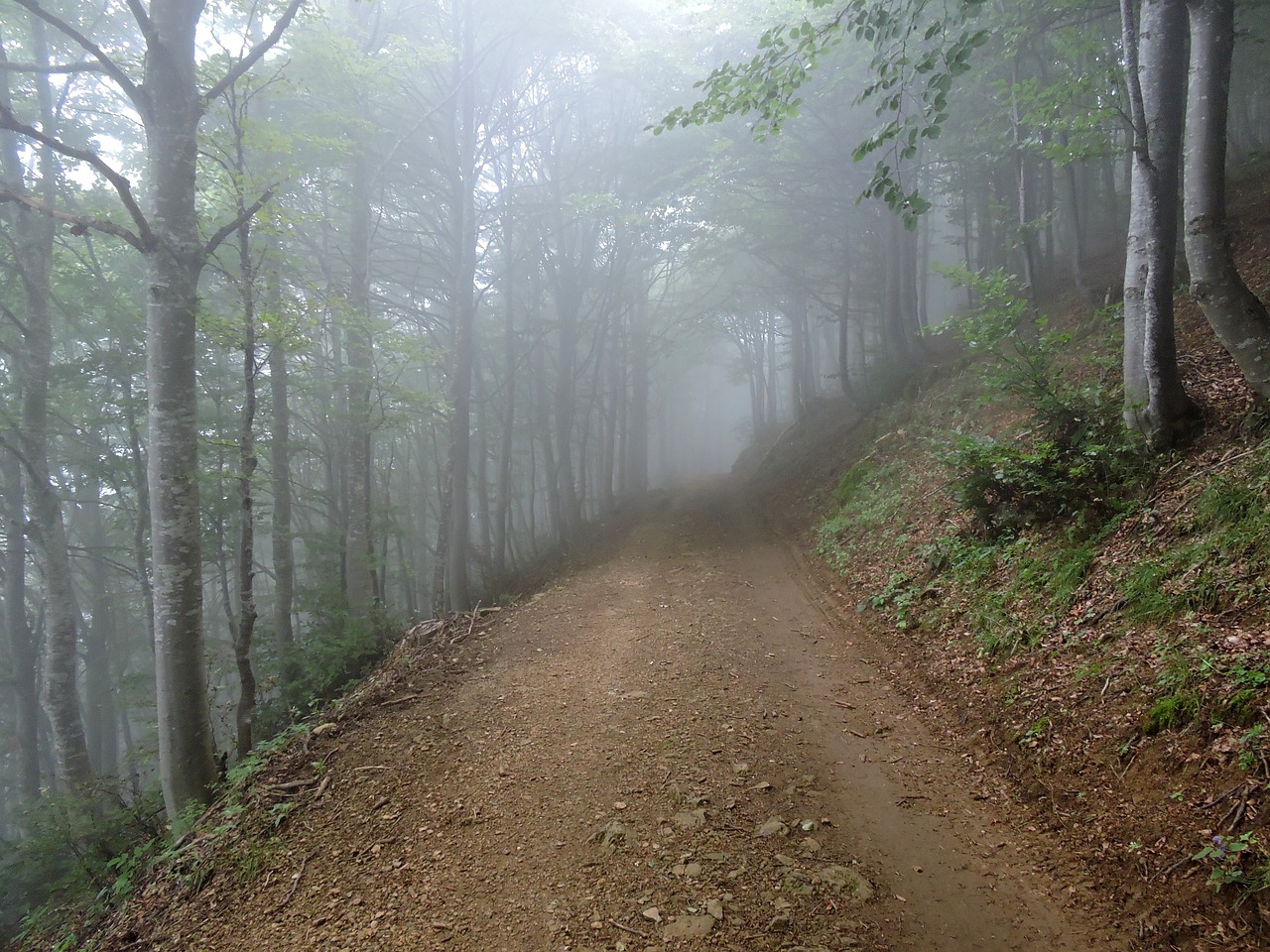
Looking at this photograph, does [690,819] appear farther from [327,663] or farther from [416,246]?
[416,246]

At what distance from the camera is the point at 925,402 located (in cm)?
1306

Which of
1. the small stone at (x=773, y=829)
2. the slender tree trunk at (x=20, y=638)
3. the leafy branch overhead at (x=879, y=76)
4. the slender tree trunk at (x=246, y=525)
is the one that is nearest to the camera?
the small stone at (x=773, y=829)

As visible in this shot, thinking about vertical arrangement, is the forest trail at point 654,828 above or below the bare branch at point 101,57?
below

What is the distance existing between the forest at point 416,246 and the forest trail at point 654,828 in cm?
240

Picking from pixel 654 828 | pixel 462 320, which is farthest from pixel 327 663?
pixel 654 828

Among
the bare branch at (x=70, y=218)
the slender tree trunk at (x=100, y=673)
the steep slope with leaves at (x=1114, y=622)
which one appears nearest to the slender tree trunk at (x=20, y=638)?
the slender tree trunk at (x=100, y=673)

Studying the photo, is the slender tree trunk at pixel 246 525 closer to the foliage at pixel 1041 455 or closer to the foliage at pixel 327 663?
the foliage at pixel 327 663

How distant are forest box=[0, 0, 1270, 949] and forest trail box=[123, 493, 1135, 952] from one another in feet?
7.87

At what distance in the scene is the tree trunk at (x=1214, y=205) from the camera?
4.91 metres

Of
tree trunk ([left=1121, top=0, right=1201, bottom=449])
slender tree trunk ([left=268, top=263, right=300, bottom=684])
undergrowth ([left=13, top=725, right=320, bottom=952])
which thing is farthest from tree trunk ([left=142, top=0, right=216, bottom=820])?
tree trunk ([left=1121, top=0, right=1201, bottom=449])

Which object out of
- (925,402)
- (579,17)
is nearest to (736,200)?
(579,17)

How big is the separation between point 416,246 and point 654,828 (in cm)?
1448

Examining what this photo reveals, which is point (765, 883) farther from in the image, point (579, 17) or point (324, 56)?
point (579, 17)

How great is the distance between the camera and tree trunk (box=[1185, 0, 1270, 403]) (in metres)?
4.91
